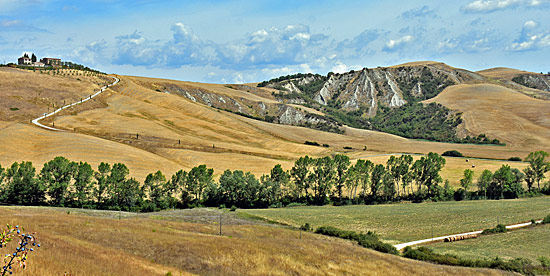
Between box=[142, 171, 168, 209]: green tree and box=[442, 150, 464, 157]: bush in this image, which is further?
box=[442, 150, 464, 157]: bush

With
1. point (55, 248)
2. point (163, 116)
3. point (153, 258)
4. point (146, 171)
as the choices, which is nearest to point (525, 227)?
point (153, 258)

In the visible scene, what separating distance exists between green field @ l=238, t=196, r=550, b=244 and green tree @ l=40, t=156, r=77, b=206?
40.5 m

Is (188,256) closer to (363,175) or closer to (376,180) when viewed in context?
(363,175)

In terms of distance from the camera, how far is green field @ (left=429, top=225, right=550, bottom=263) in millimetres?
42812

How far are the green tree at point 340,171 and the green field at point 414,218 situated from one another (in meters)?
20.7

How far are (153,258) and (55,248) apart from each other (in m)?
6.79

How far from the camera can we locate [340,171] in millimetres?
105000

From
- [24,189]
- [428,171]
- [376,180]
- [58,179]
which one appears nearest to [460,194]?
[428,171]

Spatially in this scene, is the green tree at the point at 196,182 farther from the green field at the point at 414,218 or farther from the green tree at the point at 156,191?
the green field at the point at 414,218

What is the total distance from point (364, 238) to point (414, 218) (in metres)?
22.0

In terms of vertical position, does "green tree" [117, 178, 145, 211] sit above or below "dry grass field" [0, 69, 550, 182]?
below

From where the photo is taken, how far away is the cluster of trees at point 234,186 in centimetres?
8306

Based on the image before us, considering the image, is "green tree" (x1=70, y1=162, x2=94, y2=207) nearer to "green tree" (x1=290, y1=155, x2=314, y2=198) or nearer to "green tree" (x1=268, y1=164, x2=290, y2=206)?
"green tree" (x1=268, y1=164, x2=290, y2=206)

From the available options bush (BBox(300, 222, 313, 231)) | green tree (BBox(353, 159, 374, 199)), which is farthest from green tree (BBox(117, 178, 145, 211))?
green tree (BBox(353, 159, 374, 199))
